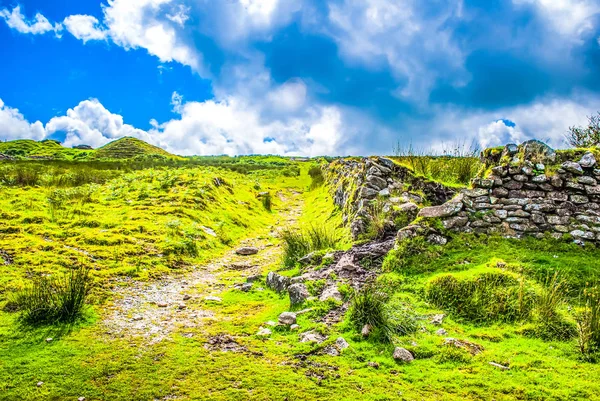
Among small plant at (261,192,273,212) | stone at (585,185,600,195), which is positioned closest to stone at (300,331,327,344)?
stone at (585,185,600,195)

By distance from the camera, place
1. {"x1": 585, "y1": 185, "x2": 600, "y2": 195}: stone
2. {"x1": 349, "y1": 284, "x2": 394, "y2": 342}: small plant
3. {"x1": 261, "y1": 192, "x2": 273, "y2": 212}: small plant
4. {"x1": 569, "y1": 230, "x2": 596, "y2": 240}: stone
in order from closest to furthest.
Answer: {"x1": 349, "y1": 284, "x2": 394, "y2": 342}: small plant < {"x1": 569, "y1": 230, "x2": 596, "y2": 240}: stone < {"x1": 585, "y1": 185, "x2": 600, "y2": 195}: stone < {"x1": 261, "y1": 192, "x2": 273, "y2": 212}: small plant

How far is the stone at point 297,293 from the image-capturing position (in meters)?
8.08

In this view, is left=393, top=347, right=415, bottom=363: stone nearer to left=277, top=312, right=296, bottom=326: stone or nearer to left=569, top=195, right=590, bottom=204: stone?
left=277, top=312, right=296, bottom=326: stone

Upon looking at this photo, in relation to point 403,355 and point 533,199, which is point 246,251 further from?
point 533,199

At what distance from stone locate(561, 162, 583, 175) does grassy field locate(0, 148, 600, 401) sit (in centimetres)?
200

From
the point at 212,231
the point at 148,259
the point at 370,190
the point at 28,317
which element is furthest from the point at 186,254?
the point at 370,190

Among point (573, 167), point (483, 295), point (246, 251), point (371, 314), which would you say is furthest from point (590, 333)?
point (246, 251)

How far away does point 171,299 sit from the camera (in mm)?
9172

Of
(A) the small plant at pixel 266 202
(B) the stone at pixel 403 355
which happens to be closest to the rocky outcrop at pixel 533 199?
(B) the stone at pixel 403 355

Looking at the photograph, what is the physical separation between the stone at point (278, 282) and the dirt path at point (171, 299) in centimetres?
143

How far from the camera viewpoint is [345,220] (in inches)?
599

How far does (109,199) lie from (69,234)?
650 cm

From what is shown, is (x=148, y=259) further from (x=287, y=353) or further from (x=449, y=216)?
(x=449, y=216)

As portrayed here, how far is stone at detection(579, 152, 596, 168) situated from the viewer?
894 centimetres
